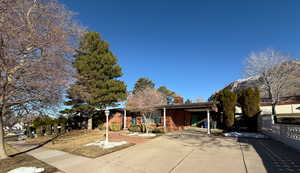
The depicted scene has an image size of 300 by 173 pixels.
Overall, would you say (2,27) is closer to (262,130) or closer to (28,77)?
(28,77)

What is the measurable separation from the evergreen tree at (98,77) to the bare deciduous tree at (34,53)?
10930mm

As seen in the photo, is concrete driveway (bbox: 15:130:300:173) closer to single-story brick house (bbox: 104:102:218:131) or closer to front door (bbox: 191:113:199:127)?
single-story brick house (bbox: 104:102:218:131)

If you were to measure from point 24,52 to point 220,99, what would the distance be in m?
15.7

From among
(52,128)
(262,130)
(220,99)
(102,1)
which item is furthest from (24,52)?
(262,130)

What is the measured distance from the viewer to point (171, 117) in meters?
16.8

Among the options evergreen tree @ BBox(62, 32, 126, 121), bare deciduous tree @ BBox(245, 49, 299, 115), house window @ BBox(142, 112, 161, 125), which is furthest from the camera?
evergreen tree @ BBox(62, 32, 126, 121)

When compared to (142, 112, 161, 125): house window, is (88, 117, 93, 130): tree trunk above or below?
below

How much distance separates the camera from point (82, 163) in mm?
5840

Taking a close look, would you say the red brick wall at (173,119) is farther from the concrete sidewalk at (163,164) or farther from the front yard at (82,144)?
the concrete sidewalk at (163,164)

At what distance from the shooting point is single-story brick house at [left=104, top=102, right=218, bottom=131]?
51.9 ft

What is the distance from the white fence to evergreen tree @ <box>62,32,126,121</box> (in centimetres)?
1504

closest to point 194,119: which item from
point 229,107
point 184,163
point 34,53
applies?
point 229,107

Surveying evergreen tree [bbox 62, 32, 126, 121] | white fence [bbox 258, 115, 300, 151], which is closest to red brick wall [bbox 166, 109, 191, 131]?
evergreen tree [bbox 62, 32, 126, 121]

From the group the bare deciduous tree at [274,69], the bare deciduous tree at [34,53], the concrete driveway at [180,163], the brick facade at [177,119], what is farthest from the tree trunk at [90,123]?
the bare deciduous tree at [274,69]
